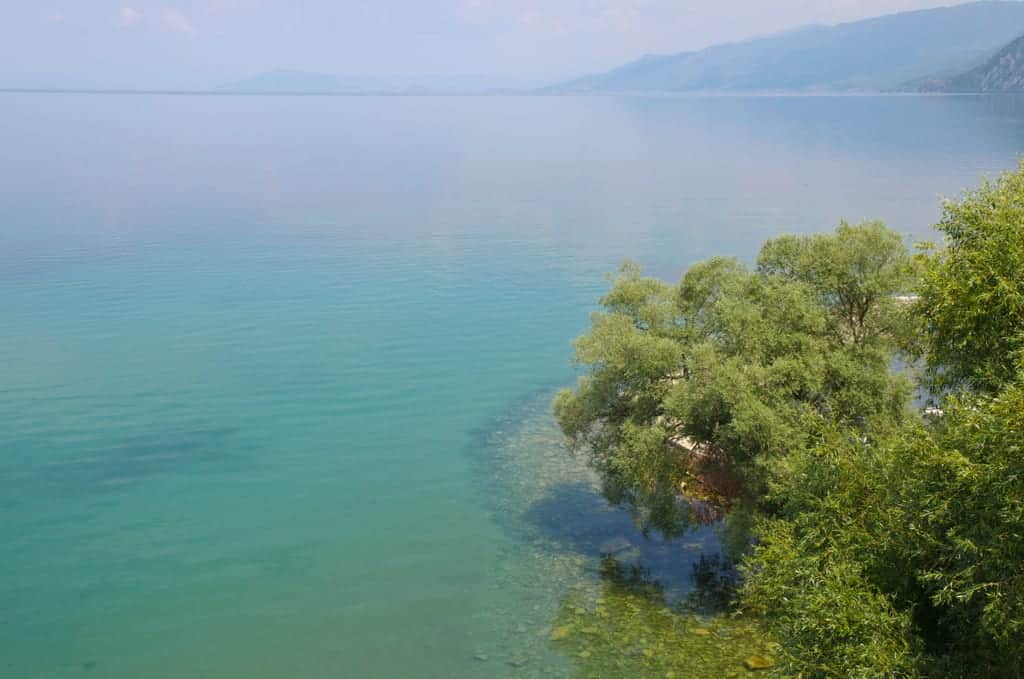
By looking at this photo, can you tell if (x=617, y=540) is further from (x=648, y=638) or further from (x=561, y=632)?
(x=648, y=638)

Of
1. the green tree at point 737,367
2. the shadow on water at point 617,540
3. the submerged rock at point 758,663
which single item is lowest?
the shadow on water at point 617,540

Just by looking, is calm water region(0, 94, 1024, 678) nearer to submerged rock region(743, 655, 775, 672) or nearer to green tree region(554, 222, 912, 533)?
green tree region(554, 222, 912, 533)

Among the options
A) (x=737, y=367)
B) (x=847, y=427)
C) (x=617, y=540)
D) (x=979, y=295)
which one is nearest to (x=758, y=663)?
(x=847, y=427)

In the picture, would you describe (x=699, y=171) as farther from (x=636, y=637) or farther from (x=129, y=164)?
(x=636, y=637)

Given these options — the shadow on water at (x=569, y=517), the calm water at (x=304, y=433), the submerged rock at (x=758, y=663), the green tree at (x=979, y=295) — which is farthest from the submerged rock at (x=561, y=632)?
the green tree at (x=979, y=295)

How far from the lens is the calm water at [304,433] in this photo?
30.3 metres

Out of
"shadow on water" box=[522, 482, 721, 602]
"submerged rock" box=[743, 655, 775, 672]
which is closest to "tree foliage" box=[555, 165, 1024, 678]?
"shadow on water" box=[522, 482, 721, 602]

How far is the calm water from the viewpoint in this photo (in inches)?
1192

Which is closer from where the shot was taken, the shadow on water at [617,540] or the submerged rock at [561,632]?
the submerged rock at [561,632]

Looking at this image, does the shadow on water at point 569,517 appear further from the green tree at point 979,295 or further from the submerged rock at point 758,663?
the green tree at point 979,295

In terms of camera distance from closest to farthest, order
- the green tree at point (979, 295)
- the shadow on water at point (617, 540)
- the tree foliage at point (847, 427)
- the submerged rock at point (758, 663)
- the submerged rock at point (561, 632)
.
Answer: the tree foliage at point (847, 427)
the green tree at point (979, 295)
the submerged rock at point (758, 663)
the submerged rock at point (561, 632)
the shadow on water at point (617, 540)

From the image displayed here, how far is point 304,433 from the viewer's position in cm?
4538

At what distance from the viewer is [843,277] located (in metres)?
31.4

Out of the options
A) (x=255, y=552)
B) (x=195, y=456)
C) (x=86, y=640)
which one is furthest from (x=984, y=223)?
(x=195, y=456)
